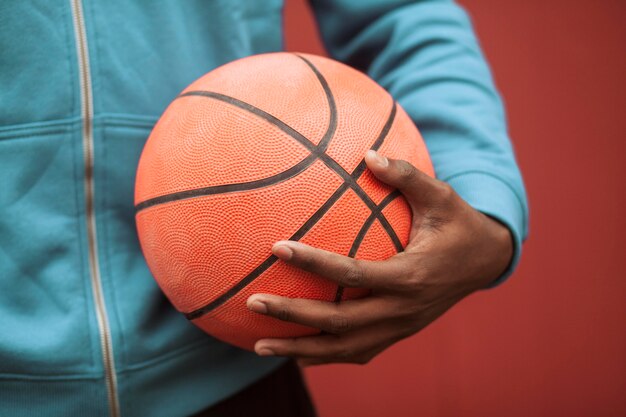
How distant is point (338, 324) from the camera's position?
2.13 ft

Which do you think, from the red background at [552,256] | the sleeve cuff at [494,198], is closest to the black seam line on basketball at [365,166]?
the sleeve cuff at [494,198]

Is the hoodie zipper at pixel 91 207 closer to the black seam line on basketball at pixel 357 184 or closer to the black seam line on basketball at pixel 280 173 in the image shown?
the black seam line on basketball at pixel 280 173

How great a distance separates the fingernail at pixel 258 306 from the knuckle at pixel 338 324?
8 centimetres

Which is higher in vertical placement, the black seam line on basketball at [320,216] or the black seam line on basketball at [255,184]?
the black seam line on basketball at [255,184]

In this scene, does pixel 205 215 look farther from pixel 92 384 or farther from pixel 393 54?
pixel 393 54

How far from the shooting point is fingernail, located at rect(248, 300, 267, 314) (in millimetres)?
612

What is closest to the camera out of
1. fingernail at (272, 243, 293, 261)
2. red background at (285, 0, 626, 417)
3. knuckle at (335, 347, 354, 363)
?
fingernail at (272, 243, 293, 261)

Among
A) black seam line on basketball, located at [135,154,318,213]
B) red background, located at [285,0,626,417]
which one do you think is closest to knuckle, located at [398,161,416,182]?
black seam line on basketball, located at [135,154,318,213]

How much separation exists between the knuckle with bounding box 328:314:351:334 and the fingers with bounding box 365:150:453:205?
18 centimetres

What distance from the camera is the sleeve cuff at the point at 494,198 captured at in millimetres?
805

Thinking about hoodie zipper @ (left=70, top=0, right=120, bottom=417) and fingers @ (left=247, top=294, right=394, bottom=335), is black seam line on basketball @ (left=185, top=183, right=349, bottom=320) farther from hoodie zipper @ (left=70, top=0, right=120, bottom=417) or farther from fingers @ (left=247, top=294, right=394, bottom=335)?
hoodie zipper @ (left=70, top=0, right=120, bottom=417)

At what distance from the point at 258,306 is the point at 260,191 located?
0.13 meters

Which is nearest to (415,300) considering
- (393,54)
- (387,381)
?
(393,54)

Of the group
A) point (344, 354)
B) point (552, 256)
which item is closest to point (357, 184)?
point (344, 354)
